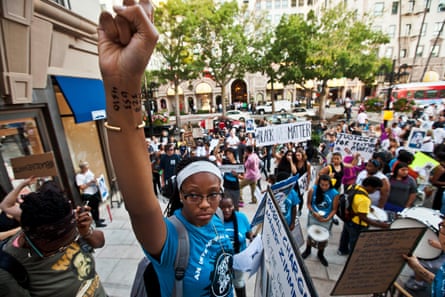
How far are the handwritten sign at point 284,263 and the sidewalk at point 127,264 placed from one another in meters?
2.61

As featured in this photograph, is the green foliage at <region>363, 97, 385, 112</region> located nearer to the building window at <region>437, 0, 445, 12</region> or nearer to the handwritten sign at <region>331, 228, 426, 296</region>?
the handwritten sign at <region>331, 228, 426, 296</region>

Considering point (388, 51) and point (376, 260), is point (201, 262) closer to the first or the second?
point (376, 260)

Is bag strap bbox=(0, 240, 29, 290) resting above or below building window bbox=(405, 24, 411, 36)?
below

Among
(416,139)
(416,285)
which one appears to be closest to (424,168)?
(416,139)

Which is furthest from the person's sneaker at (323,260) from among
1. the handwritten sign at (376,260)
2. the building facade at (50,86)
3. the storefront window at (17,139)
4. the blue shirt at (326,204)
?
the storefront window at (17,139)

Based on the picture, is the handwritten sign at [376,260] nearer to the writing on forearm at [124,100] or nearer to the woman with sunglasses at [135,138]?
the woman with sunglasses at [135,138]

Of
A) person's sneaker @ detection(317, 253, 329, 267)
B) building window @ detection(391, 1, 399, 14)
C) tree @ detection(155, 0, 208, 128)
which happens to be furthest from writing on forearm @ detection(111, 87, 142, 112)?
building window @ detection(391, 1, 399, 14)

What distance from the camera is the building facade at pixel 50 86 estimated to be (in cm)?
431

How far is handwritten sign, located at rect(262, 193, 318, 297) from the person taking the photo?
917 millimetres

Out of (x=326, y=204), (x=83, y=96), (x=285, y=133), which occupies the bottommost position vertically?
(x=326, y=204)

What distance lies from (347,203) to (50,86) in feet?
23.8

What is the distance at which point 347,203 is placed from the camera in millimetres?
3576

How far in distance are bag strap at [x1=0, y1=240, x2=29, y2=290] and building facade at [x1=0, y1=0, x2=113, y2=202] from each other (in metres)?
3.41

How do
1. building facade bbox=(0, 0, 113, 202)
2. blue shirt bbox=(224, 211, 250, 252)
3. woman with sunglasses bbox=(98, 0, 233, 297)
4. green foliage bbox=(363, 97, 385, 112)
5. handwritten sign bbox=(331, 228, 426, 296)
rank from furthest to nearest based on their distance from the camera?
green foliage bbox=(363, 97, 385, 112) → building facade bbox=(0, 0, 113, 202) → blue shirt bbox=(224, 211, 250, 252) → handwritten sign bbox=(331, 228, 426, 296) → woman with sunglasses bbox=(98, 0, 233, 297)
